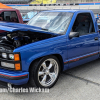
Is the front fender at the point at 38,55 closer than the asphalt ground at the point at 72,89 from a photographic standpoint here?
Yes

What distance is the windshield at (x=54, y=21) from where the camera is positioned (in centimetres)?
349

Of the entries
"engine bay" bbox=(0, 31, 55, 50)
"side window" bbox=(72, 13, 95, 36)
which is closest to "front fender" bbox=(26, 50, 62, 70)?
"engine bay" bbox=(0, 31, 55, 50)

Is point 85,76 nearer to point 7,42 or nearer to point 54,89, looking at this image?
point 54,89

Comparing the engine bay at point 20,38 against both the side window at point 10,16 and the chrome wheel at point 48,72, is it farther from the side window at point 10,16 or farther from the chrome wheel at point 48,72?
the side window at point 10,16

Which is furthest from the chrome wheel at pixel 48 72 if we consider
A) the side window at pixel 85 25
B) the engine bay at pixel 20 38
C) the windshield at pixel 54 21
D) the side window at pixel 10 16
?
the side window at pixel 10 16

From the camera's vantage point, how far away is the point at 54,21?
3.68 meters

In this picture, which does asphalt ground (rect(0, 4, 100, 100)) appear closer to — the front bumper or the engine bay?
the front bumper

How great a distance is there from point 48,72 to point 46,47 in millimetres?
591

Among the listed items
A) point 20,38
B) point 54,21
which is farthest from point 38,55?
point 54,21

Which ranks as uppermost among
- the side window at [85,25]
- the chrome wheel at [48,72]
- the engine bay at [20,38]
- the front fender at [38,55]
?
the side window at [85,25]

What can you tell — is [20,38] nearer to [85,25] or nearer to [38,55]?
[38,55]

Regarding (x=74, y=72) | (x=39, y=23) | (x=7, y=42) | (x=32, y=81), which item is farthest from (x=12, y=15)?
(x=32, y=81)

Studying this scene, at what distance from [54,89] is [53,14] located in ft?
6.42

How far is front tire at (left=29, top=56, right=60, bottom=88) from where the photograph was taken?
2742 mm
